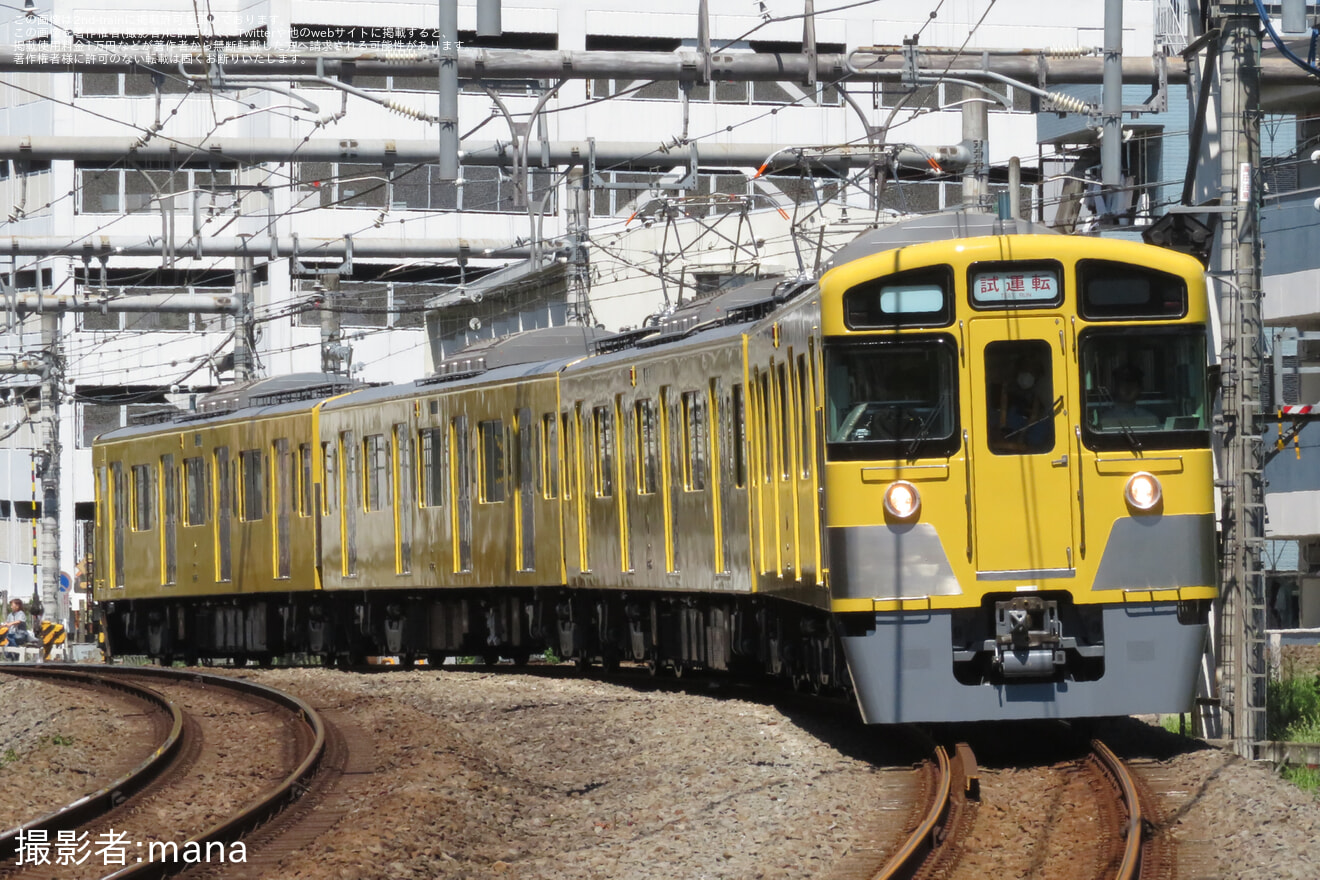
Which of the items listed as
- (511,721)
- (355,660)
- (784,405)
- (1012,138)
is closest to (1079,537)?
(784,405)

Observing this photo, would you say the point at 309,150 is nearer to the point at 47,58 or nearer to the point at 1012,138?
the point at 47,58

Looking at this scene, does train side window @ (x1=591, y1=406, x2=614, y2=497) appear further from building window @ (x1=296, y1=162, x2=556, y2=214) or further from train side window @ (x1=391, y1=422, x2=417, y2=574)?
building window @ (x1=296, y1=162, x2=556, y2=214)

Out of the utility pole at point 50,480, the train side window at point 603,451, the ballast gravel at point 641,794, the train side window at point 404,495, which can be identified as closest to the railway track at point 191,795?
the ballast gravel at point 641,794

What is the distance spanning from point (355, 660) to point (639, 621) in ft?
20.9

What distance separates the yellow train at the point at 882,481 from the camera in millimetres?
11289

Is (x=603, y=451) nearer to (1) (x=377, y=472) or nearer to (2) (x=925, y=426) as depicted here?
(1) (x=377, y=472)

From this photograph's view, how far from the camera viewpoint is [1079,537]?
11.4 metres

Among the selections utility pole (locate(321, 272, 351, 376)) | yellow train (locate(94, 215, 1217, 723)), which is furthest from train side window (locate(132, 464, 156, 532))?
yellow train (locate(94, 215, 1217, 723))

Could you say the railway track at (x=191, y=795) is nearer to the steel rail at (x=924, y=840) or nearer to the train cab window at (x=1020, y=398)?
the steel rail at (x=924, y=840)

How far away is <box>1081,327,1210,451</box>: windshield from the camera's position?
11.5 metres

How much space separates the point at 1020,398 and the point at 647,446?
5.48 m

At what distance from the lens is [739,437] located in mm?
14594

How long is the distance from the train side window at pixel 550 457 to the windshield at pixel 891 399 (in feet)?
23.9

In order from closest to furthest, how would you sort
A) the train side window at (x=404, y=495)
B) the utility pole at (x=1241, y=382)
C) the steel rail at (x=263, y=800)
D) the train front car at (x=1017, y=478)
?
the steel rail at (x=263, y=800) < the train front car at (x=1017, y=478) < the utility pole at (x=1241, y=382) < the train side window at (x=404, y=495)
